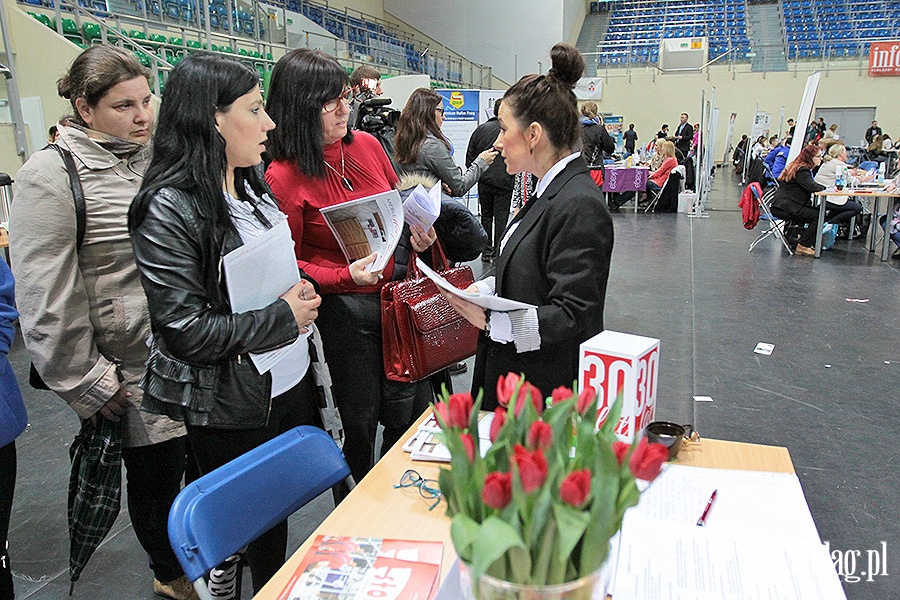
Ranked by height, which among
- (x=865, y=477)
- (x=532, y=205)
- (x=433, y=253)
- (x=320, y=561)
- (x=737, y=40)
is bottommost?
(x=865, y=477)

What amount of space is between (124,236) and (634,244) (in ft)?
22.1

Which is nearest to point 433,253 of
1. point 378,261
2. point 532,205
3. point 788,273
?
point 378,261

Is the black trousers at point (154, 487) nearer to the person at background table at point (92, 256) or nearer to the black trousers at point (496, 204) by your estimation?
the person at background table at point (92, 256)

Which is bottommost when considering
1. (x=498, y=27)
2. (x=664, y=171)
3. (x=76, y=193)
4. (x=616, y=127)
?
(x=664, y=171)

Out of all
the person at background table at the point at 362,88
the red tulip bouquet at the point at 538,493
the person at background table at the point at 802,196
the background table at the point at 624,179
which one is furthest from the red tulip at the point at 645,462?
the background table at the point at 624,179

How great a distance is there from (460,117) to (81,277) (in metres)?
6.74

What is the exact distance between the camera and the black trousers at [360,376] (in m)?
1.85

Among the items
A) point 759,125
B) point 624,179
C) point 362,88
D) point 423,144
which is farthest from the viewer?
point 759,125

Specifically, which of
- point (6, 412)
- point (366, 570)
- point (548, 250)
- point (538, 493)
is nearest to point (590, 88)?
point (548, 250)

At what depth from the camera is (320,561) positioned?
1030mm

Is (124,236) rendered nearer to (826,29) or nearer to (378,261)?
(378,261)

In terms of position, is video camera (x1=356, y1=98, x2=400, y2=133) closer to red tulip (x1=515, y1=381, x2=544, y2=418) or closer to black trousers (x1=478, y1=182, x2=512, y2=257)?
black trousers (x1=478, y1=182, x2=512, y2=257)

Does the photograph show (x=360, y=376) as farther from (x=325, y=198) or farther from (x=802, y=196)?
(x=802, y=196)

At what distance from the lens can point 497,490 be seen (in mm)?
633
